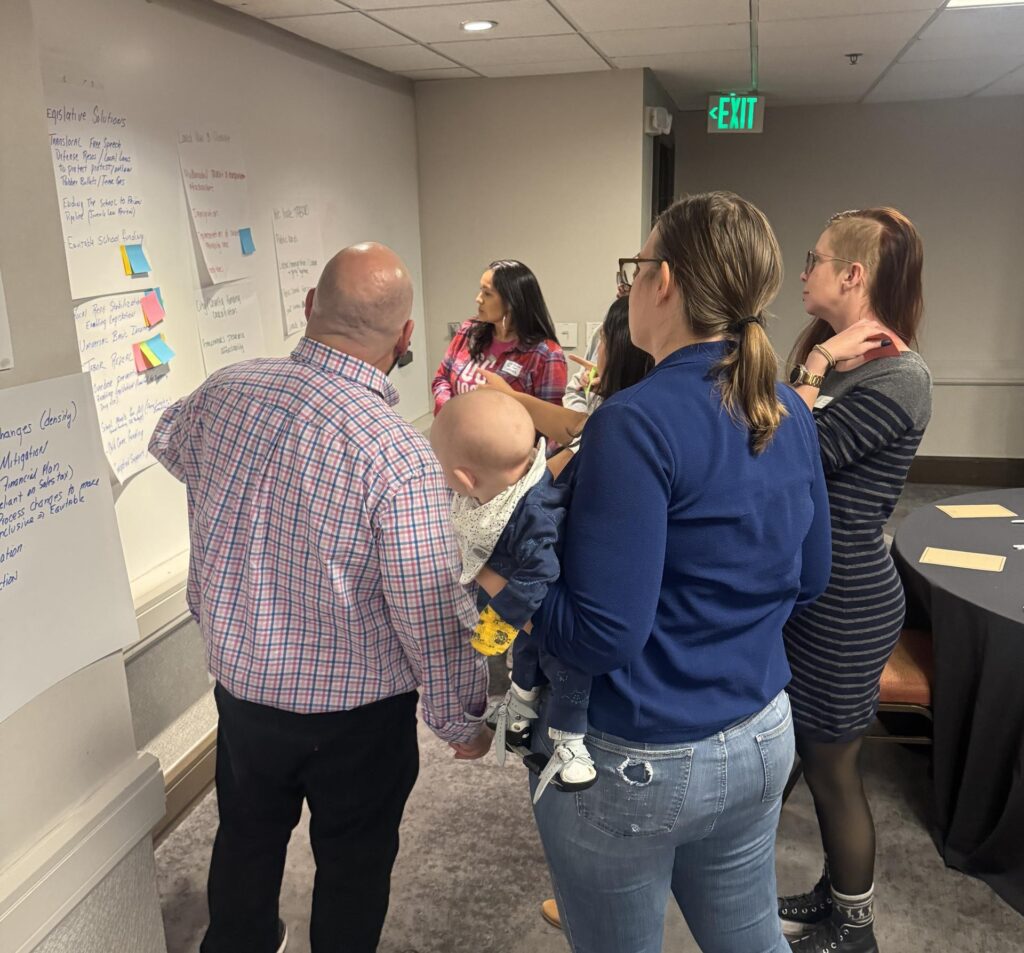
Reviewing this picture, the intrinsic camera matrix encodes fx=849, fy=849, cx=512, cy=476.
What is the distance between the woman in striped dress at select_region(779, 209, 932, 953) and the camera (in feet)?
5.23

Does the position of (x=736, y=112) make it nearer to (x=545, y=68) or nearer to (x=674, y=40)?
(x=674, y=40)

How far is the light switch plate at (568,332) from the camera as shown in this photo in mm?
4527

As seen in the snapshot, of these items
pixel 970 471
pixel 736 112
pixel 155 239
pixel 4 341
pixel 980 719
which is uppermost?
pixel 736 112

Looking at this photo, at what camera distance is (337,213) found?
366cm

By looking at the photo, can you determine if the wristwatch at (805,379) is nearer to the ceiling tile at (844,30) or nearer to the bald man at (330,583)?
the bald man at (330,583)

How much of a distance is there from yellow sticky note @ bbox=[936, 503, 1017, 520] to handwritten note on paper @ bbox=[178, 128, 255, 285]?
259cm

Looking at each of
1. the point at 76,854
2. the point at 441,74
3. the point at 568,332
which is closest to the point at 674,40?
the point at 441,74

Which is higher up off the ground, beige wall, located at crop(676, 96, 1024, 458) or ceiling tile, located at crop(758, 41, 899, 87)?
ceiling tile, located at crop(758, 41, 899, 87)

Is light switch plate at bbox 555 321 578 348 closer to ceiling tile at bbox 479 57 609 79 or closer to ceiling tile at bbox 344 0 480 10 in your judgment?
ceiling tile at bbox 479 57 609 79

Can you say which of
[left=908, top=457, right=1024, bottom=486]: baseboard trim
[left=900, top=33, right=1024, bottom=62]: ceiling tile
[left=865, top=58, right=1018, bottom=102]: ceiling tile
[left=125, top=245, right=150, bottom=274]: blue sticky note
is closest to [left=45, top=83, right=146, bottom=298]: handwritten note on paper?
[left=125, top=245, right=150, bottom=274]: blue sticky note

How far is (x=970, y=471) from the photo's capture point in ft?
18.9

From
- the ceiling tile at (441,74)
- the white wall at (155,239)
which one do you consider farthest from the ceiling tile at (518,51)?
the white wall at (155,239)

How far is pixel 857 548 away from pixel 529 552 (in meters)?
0.93

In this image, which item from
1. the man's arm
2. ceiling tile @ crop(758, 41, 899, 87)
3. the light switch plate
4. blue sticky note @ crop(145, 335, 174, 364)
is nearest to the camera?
the man's arm
